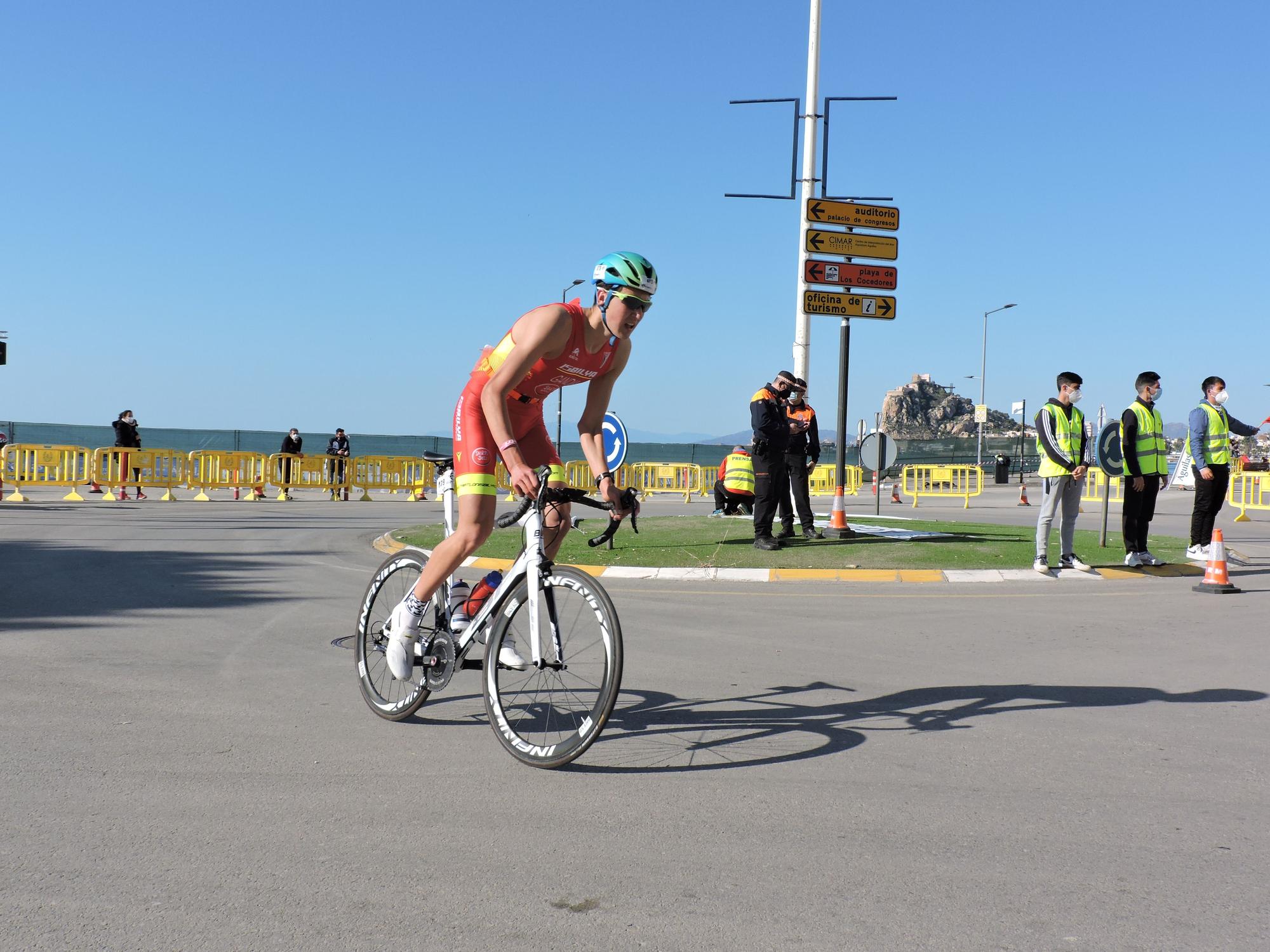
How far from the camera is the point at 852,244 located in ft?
46.7

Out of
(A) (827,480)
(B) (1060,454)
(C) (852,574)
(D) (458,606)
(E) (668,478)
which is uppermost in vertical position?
(B) (1060,454)

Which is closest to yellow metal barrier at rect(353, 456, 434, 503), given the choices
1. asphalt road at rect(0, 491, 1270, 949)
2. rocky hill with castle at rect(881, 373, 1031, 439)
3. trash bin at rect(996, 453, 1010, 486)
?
asphalt road at rect(0, 491, 1270, 949)

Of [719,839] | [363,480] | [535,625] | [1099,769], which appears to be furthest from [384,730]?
[363,480]

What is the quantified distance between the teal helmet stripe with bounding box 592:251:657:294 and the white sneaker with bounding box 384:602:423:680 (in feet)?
5.47

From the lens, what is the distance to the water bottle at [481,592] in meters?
4.61

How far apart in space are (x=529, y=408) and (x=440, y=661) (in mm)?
1172

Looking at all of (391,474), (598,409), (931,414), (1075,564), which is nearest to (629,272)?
(598,409)

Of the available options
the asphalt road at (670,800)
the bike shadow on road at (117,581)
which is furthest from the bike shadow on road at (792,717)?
the bike shadow on road at (117,581)

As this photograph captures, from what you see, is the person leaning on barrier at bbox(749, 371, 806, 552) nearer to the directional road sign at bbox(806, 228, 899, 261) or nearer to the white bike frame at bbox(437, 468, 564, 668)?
the directional road sign at bbox(806, 228, 899, 261)

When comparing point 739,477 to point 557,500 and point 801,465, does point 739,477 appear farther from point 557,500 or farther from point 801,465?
point 557,500

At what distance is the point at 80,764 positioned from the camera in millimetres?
4207

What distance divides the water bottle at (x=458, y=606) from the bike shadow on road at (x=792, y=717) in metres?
0.79

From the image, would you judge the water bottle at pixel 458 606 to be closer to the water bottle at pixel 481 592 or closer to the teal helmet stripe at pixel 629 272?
the water bottle at pixel 481 592

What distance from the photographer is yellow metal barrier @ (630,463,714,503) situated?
31406 millimetres
